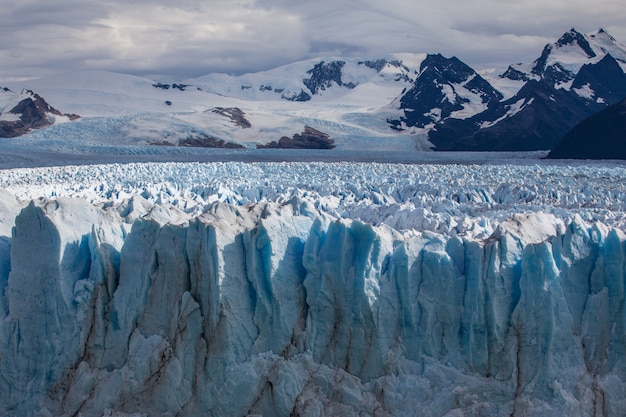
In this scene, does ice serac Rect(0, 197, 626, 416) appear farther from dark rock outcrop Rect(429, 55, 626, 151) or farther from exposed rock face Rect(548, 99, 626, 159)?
dark rock outcrop Rect(429, 55, 626, 151)

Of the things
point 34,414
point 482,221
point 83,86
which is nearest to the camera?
point 34,414

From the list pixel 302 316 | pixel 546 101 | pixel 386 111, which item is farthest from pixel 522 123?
pixel 302 316

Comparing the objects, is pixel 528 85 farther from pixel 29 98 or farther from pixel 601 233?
pixel 601 233

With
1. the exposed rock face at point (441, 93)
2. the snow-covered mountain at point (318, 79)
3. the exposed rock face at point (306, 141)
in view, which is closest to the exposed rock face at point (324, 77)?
the snow-covered mountain at point (318, 79)

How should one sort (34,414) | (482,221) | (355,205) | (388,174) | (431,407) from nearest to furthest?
(431,407) → (34,414) → (482,221) → (355,205) → (388,174)

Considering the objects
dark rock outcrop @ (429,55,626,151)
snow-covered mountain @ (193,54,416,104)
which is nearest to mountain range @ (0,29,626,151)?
dark rock outcrop @ (429,55,626,151)

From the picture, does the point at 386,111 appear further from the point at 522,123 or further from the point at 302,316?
the point at 302,316

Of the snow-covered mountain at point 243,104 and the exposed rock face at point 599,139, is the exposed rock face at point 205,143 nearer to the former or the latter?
the snow-covered mountain at point 243,104

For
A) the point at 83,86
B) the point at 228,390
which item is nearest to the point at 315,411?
the point at 228,390
